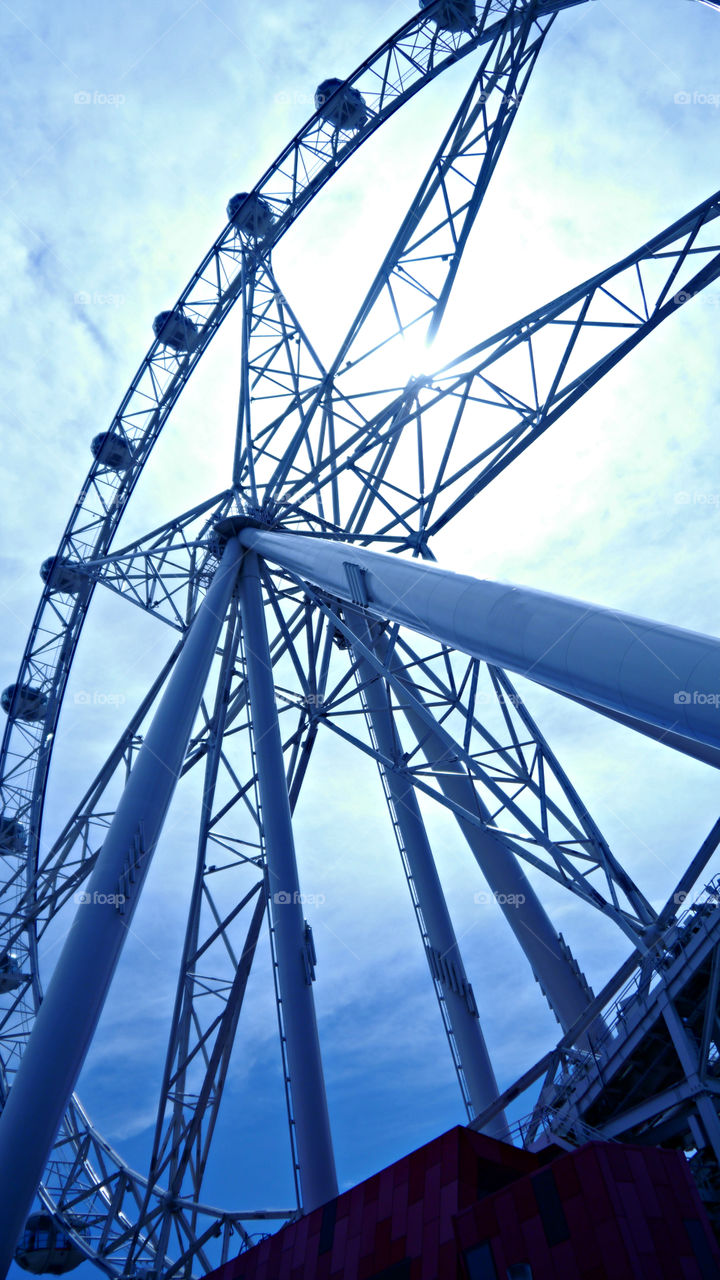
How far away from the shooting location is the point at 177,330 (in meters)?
32.2

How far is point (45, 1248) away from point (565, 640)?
79.8 ft

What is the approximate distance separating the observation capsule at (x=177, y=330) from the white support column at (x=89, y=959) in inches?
629

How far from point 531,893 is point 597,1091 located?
4.23m

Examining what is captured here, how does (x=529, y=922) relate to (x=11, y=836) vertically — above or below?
below

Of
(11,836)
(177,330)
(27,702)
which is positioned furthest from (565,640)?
(11,836)

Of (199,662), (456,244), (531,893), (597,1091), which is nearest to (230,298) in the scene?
(456,244)

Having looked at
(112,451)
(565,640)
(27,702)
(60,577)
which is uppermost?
(112,451)

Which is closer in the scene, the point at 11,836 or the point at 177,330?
the point at 177,330

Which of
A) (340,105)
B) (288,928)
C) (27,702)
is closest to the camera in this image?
(288,928)

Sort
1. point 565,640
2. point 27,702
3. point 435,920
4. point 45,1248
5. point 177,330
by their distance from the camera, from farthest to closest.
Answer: point 27,702, point 177,330, point 45,1248, point 435,920, point 565,640

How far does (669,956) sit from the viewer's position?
53.3 ft

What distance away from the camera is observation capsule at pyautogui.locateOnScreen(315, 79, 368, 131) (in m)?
27.4

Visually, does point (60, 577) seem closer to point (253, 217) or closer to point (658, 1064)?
point (253, 217)

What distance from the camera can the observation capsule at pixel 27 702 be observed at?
3784 cm
